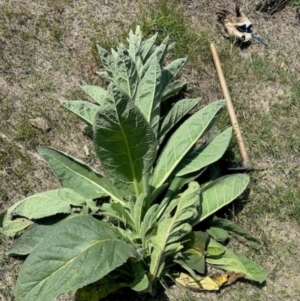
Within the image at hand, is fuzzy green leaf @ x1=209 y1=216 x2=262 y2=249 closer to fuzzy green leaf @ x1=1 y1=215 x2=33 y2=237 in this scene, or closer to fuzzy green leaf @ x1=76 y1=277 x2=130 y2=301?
fuzzy green leaf @ x1=76 y1=277 x2=130 y2=301

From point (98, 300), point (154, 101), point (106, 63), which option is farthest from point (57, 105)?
point (98, 300)

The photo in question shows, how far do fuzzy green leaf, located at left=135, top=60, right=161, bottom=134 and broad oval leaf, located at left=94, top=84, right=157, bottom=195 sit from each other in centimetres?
25

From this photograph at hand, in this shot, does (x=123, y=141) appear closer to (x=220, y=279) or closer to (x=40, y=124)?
(x=40, y=124)

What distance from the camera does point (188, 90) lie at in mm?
3643

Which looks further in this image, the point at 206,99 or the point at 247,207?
the point at 206,99

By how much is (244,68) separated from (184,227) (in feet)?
4.96

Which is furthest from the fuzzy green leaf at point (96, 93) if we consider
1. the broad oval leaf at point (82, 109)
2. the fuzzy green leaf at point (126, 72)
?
the fuzzy green leaf at point (126, 72)

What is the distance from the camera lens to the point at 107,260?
2381mm

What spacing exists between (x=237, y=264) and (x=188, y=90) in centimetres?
125

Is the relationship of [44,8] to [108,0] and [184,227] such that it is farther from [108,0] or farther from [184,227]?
[184,227]

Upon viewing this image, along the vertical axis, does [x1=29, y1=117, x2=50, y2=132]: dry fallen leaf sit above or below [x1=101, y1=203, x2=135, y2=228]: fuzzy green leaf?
above

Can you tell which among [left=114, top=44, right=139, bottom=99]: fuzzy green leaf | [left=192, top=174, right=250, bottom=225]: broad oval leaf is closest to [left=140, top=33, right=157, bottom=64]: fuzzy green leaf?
[left=114, top=44, right=139, bottom=99]: fuzzy green leaf

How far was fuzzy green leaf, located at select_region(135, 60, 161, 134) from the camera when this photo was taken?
2865 mm

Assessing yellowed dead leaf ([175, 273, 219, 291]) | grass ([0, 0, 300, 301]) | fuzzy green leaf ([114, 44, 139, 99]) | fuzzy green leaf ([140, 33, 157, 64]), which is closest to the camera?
fuzzy green leaf ([114, 44, 139, 99])
